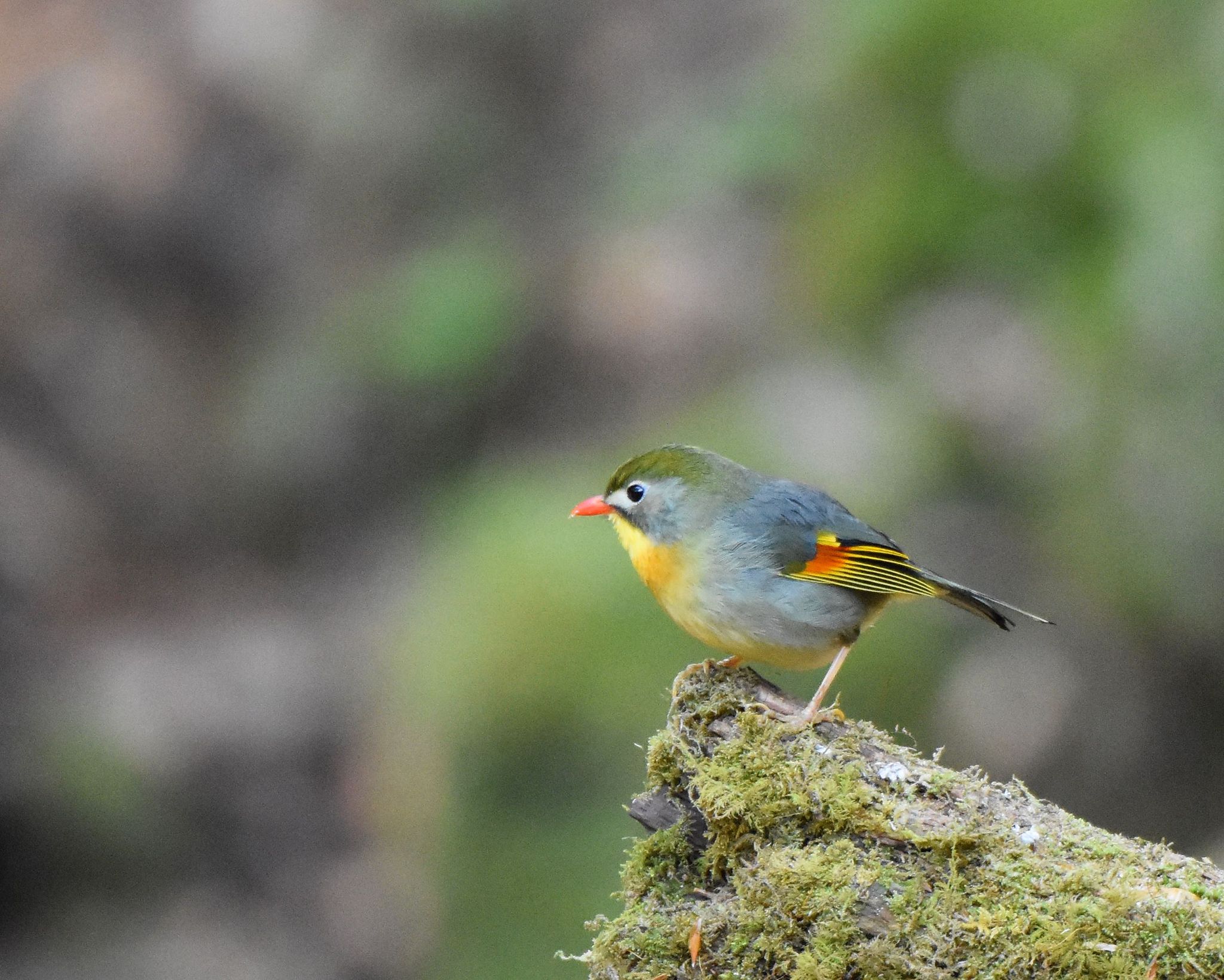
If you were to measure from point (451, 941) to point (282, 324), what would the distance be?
598 centimetres

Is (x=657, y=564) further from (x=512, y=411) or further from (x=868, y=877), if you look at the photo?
(x=512, y=411)

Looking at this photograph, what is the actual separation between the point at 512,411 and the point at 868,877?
22.9 ft

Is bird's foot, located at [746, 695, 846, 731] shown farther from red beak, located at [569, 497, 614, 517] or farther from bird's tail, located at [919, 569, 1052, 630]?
red beak, located at [569, 497, 614, 517]

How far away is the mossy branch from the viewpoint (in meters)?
2.82

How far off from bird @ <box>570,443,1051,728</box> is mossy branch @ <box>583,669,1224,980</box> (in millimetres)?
444

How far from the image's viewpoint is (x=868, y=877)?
3.02 metres

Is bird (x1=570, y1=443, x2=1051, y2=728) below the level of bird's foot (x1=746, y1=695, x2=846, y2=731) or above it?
above

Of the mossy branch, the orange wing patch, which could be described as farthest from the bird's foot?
the orange wing patch

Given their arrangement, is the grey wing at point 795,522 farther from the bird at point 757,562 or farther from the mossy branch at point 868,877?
the mossy branch at point 868,877

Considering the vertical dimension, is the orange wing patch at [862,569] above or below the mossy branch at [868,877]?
above

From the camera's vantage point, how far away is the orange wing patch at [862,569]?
4.13 metres

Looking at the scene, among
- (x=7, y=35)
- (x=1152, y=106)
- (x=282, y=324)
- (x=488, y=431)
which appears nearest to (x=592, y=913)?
(x=488, y=431)

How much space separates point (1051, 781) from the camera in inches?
244

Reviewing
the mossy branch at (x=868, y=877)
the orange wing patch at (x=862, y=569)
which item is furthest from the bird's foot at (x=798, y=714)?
the orange wing patch at (x=862, y=569)
